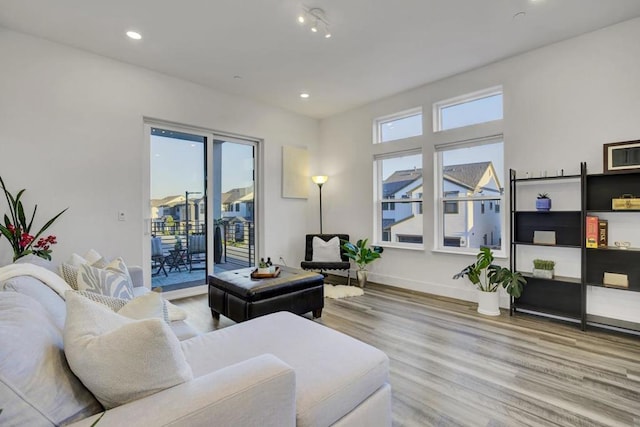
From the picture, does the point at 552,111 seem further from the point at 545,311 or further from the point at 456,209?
the point at 545,311

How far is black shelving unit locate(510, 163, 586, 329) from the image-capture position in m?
3.18

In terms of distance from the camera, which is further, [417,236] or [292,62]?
[417,236]

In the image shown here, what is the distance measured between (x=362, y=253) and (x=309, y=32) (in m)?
3.09

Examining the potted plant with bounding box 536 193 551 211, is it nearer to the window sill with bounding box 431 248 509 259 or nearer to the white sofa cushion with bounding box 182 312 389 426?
the window sill with bounding box 431 248 509 259

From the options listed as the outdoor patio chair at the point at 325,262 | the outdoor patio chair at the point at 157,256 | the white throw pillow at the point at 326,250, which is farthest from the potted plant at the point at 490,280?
the outdoor patio chair at the point at 157,256

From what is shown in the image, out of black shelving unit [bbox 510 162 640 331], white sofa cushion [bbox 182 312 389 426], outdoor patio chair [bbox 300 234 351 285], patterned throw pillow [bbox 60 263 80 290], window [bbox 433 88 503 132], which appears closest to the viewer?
white sofa cushion [bbox 182 312 389 426]

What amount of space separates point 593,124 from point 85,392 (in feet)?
14.5

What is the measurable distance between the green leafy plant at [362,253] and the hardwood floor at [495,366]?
1120 millimetres

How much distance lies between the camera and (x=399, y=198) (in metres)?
4.89

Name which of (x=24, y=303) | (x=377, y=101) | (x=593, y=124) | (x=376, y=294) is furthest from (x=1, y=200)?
(x=593, y=124)

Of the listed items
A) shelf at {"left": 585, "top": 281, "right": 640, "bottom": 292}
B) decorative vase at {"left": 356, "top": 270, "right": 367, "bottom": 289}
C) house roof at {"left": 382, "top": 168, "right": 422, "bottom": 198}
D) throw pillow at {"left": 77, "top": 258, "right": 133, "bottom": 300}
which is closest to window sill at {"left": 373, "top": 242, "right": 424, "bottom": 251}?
decorative vase at {"left": 356, "top": 270, "right": 367, "bottom": 289}

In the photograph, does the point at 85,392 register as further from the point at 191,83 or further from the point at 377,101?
the point at 377,101

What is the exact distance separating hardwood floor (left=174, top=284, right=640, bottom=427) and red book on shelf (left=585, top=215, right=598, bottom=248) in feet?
2.86

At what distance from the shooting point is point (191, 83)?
430 cm
